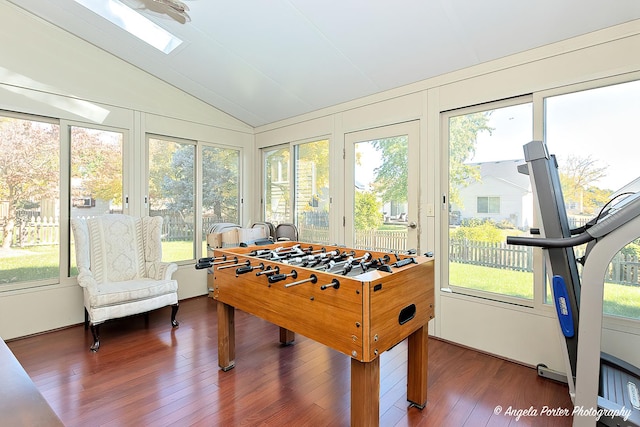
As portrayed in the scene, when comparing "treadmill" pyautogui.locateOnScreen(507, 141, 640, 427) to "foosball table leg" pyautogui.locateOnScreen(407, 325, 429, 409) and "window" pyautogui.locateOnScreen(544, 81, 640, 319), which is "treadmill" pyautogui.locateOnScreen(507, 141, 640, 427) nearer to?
"window" pyautogui.locateOnScreen(544, 81, 640, 319)

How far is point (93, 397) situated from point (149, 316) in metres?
1.62

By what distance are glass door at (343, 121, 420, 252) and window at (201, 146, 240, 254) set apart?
194 centimetres

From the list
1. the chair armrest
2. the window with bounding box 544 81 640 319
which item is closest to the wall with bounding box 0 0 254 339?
the chair armrest

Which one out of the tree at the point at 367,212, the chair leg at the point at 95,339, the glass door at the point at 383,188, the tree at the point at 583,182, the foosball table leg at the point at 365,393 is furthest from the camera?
the tree at the point at 367,212

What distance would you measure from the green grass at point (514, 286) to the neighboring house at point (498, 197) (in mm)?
431

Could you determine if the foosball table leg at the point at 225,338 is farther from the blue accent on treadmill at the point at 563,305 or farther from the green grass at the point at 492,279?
the blue accent on treadmill at the point at 563,305

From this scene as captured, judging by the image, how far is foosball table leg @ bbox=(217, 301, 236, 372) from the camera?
7.64 feet

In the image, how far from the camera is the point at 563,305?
175cm

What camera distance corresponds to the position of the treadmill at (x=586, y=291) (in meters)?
1.47

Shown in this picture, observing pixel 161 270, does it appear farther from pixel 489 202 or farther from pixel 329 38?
pixel 489 202

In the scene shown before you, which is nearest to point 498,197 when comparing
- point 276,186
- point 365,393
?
point 365,393

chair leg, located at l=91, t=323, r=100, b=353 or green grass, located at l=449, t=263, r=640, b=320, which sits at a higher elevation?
green grass, located at l=449, t=263, r=640, b=320

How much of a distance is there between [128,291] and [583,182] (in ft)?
13.0

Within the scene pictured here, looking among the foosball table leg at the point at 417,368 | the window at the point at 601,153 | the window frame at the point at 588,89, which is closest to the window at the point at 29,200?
the foosball table leg at the point at 417,368
